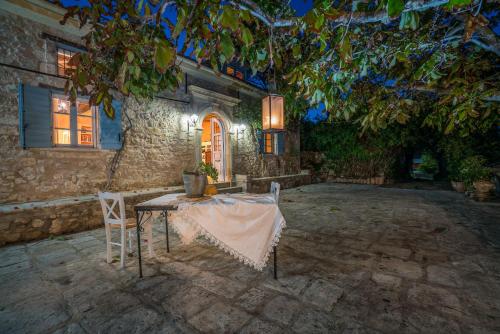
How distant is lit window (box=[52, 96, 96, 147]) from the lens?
Answer: 5.07m

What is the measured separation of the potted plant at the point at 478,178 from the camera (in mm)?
6656

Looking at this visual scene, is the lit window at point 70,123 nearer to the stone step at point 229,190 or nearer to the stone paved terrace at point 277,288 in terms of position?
the stone paved terrace at point 277,288

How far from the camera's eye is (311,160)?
42.9 ft

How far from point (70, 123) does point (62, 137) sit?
36 centimetres

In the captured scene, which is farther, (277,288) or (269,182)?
(269,182)

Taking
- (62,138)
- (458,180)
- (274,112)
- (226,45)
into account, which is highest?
(274,112)

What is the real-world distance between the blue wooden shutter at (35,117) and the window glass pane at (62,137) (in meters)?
0.31

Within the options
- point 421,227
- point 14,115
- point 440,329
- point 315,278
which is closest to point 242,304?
point 315,278

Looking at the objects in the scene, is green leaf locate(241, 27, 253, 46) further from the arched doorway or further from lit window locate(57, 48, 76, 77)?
the arched doorway

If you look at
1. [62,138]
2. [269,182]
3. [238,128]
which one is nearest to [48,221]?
[62,138]

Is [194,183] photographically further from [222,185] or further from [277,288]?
[222,185]

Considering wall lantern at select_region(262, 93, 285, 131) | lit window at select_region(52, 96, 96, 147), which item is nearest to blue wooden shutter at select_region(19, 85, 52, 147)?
lit window at select_region(52, 96, 96, 147)

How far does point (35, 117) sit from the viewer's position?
15.1 feet

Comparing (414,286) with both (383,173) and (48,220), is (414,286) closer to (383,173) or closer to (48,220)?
(48,220)
